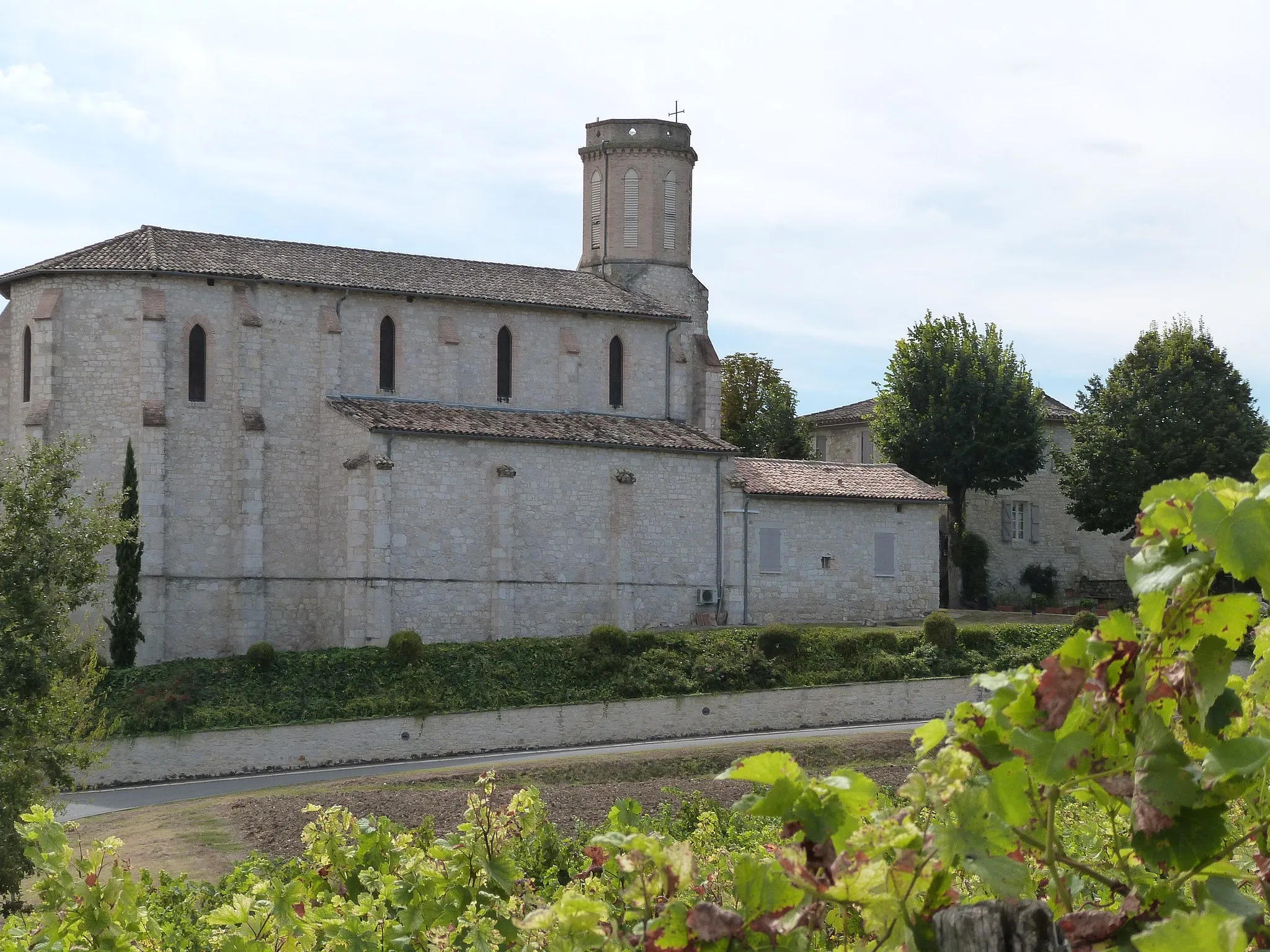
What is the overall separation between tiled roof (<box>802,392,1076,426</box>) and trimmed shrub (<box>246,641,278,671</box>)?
116ft

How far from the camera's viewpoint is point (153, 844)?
24.0 metres

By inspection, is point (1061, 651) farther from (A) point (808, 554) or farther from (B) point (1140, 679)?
(A) point (808, 554)

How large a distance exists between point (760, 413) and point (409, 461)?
31.2 meters

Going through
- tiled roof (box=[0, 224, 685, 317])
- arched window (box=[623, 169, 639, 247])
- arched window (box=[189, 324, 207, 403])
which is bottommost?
arched window (box=[189, 324, 207, 403])

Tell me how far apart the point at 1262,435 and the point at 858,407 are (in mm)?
20471

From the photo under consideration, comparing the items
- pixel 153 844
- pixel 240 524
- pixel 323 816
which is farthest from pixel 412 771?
pixel 323 816

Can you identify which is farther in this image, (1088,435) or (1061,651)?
(1088,435)

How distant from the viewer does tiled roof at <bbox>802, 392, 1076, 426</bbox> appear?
64.8 meters

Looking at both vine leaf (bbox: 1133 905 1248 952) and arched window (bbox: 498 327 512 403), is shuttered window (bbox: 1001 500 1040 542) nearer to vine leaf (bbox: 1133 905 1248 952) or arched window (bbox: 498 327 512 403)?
arched window (bbox: 498 327 512 403)

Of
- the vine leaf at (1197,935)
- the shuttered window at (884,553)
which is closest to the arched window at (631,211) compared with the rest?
the shuttered window at (884,553)

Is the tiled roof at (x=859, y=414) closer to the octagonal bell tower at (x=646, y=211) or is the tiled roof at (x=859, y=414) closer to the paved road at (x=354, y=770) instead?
the octagonal bell tower at (x=646, y=211)

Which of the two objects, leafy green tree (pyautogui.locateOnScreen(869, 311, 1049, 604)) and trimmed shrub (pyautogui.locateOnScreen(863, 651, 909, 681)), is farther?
leafy green tree (pyautogui.locateOnScreen(869, 311, 1049, 604))

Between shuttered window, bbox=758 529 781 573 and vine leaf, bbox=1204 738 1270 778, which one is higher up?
shuttered window, bbox=758 529 781 573

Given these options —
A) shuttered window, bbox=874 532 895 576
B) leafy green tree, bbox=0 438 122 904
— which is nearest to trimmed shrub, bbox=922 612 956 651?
shuttered window, bbox=874 532 895 576
